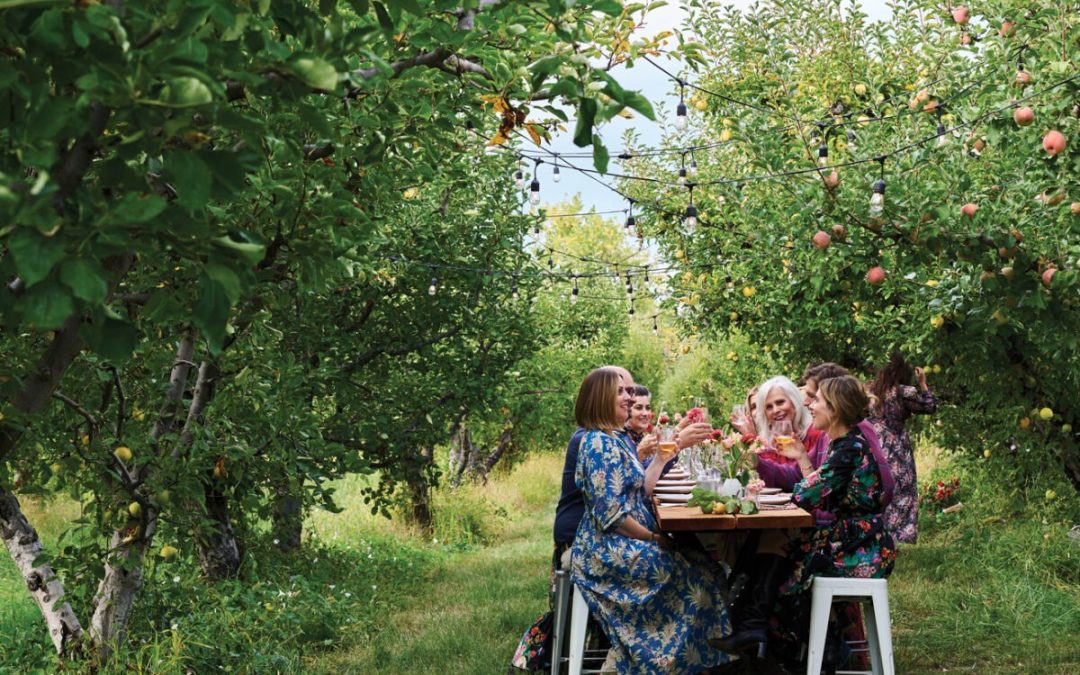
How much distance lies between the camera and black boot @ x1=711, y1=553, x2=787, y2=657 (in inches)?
187

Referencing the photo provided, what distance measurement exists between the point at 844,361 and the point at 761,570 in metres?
6.39

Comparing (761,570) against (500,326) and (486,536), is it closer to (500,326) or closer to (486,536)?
(500,326)

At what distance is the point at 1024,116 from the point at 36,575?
184 inches

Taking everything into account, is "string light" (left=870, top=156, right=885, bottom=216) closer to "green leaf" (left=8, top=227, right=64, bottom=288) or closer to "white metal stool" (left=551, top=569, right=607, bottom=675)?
"white metal stool" (left=551, top=569, right=607, bottom=675)

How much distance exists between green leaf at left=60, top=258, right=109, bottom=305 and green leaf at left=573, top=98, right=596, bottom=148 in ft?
3.05

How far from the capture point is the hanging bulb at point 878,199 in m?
5.11

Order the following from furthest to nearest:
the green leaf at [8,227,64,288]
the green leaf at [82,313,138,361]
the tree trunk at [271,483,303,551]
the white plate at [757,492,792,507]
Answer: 1. the tree trunk at [271,483,303,551]
2. the white plate at [757,492,792,507]
3. the green leaf at [82,313,138,361]
4. the green leaf at [8,227,64,288]

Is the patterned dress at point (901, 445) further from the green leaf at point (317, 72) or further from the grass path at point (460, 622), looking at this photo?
the green leaf at point (317, 72)

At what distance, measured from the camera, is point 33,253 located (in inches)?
64.1

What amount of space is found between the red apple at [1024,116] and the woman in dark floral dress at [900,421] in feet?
11.9

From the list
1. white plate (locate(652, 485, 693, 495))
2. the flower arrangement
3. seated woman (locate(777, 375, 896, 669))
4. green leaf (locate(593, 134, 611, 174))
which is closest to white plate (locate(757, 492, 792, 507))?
seated woman (locate(777, 375, 896, 669))

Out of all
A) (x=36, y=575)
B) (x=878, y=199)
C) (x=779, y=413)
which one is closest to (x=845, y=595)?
(x=779, y=413)

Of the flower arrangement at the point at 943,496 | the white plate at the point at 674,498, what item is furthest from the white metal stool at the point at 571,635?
the flower arrangement at the point at 943,496

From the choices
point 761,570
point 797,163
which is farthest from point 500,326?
point 761,570
